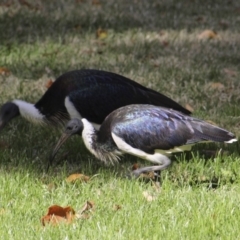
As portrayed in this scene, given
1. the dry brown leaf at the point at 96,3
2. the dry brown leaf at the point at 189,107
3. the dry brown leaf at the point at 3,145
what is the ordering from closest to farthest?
1. the dry brown leaf at the point at 3,145
2. the dry brown leaf at the point at 189,107
3. the dry brown leaf at the point at 96,3

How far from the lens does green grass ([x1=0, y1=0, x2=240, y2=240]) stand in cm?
482

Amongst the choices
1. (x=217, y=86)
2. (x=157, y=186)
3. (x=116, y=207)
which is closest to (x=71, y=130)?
(x=157, y=186)

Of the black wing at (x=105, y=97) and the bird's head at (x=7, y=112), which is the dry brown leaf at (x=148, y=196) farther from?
the bird's head at (x=7, y=112)

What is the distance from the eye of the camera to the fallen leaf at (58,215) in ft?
15.8

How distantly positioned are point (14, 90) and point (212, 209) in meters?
3.80

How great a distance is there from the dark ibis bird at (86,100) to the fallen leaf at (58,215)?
190 cm

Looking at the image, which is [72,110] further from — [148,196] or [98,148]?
[148,196]

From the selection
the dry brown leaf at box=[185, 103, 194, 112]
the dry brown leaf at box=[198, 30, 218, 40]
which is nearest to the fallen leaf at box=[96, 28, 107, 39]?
the dry brown leaf at box=[198, 30, 218, 40]

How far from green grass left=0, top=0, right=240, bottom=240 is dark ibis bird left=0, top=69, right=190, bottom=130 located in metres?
0.19

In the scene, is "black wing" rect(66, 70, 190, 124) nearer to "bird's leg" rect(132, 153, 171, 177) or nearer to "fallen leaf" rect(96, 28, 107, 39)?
"bird's leg" rect(132, 153, 171, 177)

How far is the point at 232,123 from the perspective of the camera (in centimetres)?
740

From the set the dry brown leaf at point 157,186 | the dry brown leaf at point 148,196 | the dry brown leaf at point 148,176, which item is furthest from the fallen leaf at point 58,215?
the dry brown leaf at point 148,176

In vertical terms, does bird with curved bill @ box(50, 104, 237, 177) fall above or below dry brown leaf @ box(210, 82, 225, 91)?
above

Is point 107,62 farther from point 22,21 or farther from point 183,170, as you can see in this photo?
point 183,170
